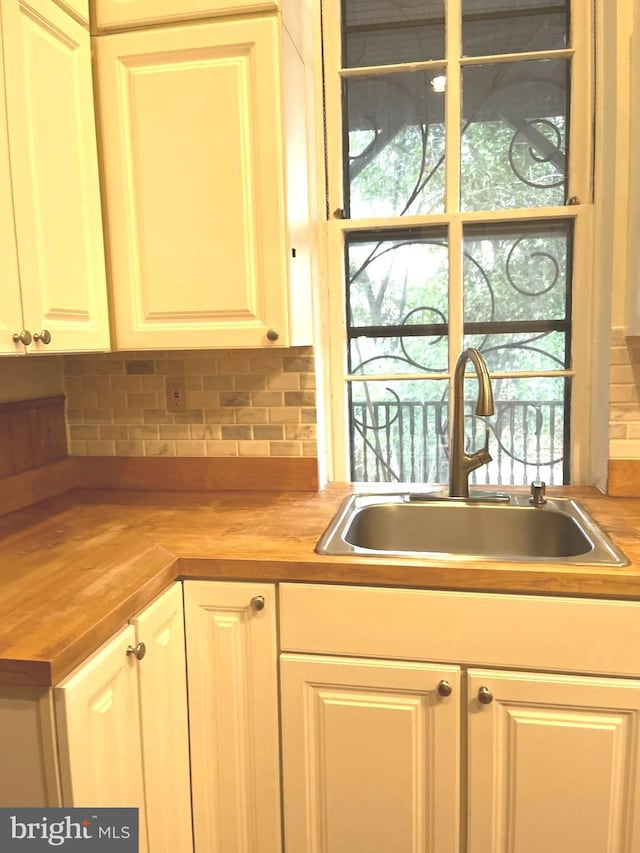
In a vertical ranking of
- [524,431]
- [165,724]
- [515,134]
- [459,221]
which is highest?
[515,134]

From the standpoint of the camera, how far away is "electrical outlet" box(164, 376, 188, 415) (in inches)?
79.4

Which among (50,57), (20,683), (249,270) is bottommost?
(20,683)

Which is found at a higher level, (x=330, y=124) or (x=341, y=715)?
(x=330, y=124)

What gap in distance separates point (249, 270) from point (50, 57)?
617mm

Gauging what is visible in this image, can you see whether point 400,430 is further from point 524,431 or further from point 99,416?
point 99,416

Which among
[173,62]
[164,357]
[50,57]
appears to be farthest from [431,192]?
[50,57]

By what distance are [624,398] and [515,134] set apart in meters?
0.81

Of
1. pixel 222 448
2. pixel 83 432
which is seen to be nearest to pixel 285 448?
pixel 222 448

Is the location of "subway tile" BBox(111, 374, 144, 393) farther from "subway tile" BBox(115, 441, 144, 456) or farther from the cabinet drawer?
the cabinet drawer

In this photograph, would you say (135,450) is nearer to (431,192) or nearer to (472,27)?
(431,192)

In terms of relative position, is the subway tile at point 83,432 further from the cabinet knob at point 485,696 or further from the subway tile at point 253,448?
the cabinet knob at point 485,696

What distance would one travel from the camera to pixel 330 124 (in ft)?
6.50

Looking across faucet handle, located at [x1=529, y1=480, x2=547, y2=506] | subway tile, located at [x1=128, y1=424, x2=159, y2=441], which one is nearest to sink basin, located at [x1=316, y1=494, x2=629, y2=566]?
faucet handle, located at [x1=529, y1=480, x2=547, y2=506]

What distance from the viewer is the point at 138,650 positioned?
3.99ft
